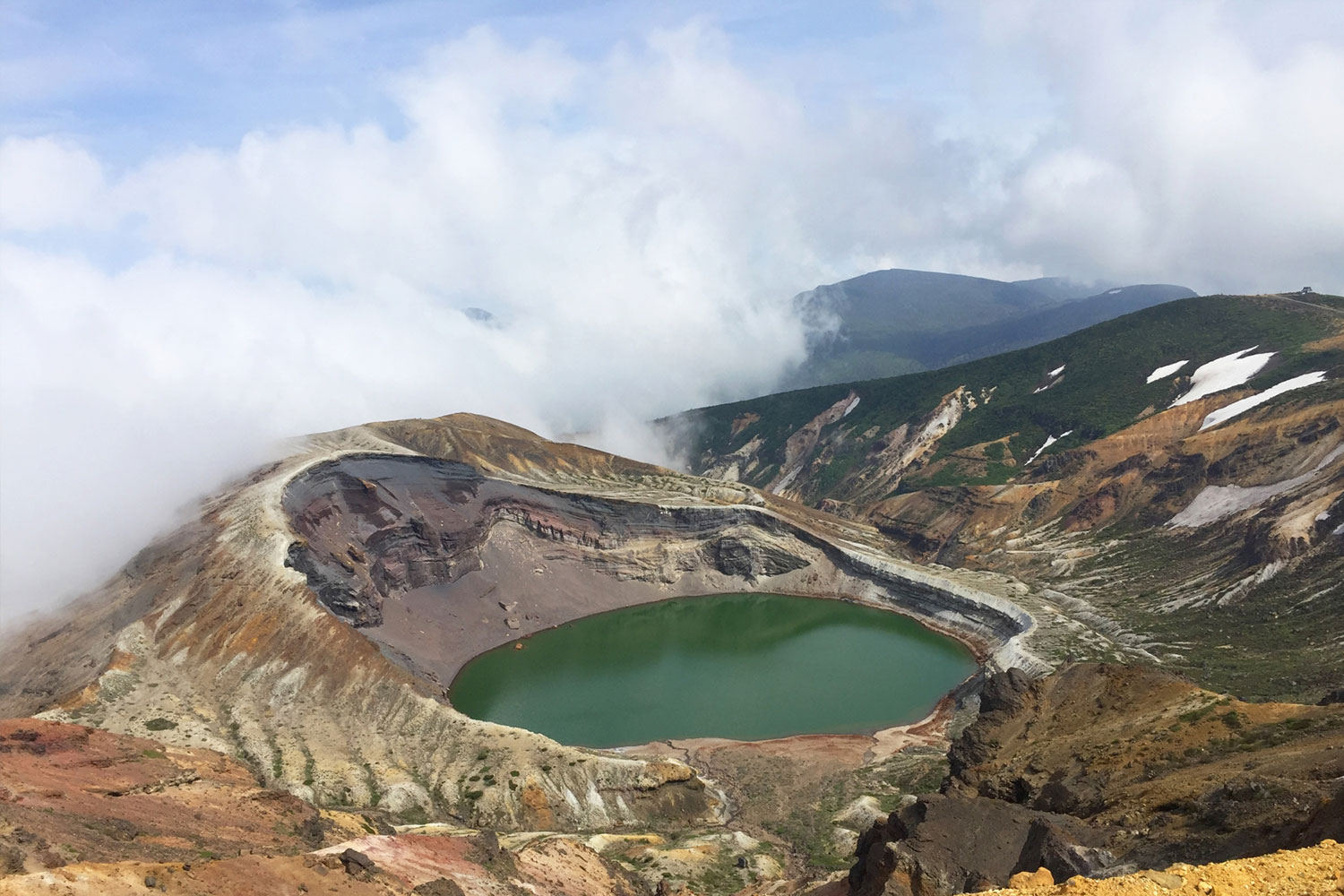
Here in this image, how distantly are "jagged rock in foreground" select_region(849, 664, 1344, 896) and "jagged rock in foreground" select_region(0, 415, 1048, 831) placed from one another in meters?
23.7

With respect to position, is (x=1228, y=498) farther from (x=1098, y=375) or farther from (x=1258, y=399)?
(x=1098, y=375)

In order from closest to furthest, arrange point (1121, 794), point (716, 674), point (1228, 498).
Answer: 1. point (1121, 794)
2. point (716, 674)
3. point (1228, 498)

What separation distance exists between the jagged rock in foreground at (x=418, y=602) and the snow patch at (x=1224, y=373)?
197 feet

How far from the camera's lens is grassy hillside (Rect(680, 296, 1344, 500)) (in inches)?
5300

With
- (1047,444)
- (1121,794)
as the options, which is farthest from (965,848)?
(1047,444)

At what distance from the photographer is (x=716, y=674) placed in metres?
82.8

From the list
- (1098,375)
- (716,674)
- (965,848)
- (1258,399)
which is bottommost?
(716,674)

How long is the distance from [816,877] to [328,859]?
2459 cm

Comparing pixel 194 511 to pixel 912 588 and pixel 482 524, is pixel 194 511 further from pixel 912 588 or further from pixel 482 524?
pixel 912 588

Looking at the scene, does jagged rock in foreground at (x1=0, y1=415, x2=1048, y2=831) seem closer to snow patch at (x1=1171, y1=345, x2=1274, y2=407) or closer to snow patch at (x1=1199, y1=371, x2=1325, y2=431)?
snow patch at (x1=1199, y1=371, x2=1325, y2=431)

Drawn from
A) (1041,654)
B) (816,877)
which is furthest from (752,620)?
(816,877)

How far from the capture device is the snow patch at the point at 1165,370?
141125 millimetres

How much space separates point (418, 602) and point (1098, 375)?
132535 mm

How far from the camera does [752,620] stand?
100750 mm
